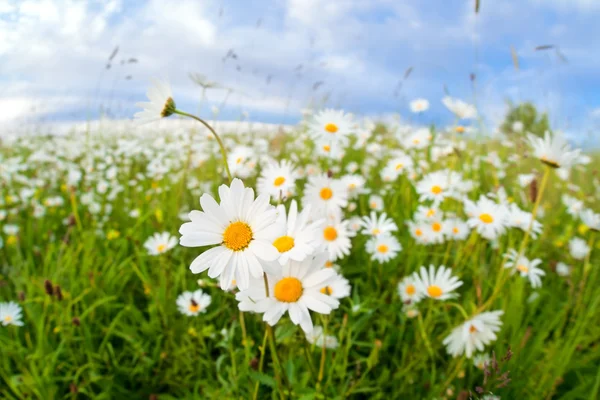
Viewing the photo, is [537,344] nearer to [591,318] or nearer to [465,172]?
[591,318]

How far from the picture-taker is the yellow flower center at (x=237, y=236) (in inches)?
28.2

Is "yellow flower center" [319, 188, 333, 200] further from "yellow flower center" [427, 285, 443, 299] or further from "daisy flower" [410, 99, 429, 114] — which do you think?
"daisy flower" [410, 99, 429, 114]

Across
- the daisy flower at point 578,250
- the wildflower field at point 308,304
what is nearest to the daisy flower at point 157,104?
the wildflower field at point 308,304

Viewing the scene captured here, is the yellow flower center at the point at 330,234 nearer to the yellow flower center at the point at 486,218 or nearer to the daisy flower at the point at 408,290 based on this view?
the daisy flower at the point at 408,290

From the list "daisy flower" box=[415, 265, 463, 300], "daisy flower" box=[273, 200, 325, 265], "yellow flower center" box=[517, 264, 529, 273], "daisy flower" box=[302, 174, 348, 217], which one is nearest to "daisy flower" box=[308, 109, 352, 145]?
"daisy flower" box=[302, 174, 348, 217]

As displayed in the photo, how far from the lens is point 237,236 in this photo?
28.2 inches

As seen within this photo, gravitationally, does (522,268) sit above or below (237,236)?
below

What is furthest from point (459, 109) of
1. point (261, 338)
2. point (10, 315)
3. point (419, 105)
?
point (10, 315)

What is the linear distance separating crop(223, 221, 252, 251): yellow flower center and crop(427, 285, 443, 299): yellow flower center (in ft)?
2.74

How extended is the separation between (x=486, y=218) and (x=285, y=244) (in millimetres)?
1150

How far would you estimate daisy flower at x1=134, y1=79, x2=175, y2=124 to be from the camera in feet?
3.16

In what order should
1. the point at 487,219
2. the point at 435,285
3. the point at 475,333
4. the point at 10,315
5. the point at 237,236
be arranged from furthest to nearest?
the point at 487,219 → the point at 10,315 → the point at 435,285 → the point at 475,333 → the point at 237,236

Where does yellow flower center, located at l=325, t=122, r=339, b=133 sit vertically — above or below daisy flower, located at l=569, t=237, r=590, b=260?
above

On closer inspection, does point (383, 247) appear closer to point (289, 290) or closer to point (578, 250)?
point (289, 290)
